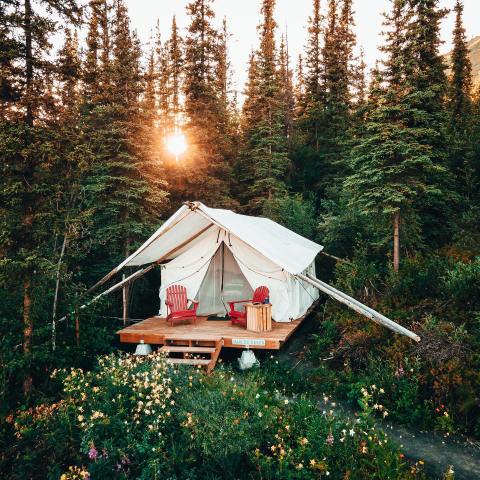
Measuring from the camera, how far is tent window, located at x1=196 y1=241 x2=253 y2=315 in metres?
10.9

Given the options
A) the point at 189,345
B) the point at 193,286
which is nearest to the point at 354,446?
the point at 189,345

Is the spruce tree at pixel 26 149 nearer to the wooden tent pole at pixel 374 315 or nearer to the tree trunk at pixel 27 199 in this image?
the tree trunk at pixel 27 199

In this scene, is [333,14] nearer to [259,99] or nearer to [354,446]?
[259,99]

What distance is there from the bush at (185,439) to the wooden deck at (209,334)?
2841 millimetres

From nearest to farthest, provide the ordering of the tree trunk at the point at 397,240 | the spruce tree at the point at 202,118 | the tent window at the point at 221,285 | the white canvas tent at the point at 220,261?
the white canvas tent at the point at 220,261
the tree trunk at the point at 397,240
the tent window at the point at 221,285
the spruce tree at the point at 202,118

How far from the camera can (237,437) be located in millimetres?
4199

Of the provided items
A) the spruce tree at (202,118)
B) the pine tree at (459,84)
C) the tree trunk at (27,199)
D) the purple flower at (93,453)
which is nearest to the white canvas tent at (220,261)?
the tree trunk at (27,199)

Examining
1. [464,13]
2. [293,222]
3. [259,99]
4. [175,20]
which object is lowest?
[293,222]

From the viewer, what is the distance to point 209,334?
341 inches

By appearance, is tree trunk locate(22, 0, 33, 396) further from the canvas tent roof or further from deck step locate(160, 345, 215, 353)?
the canvas tent roof

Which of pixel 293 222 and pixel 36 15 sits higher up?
pixel 36 15

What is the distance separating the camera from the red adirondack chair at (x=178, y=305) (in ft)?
31.6

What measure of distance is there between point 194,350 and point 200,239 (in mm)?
3676

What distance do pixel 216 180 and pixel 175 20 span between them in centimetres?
1945
